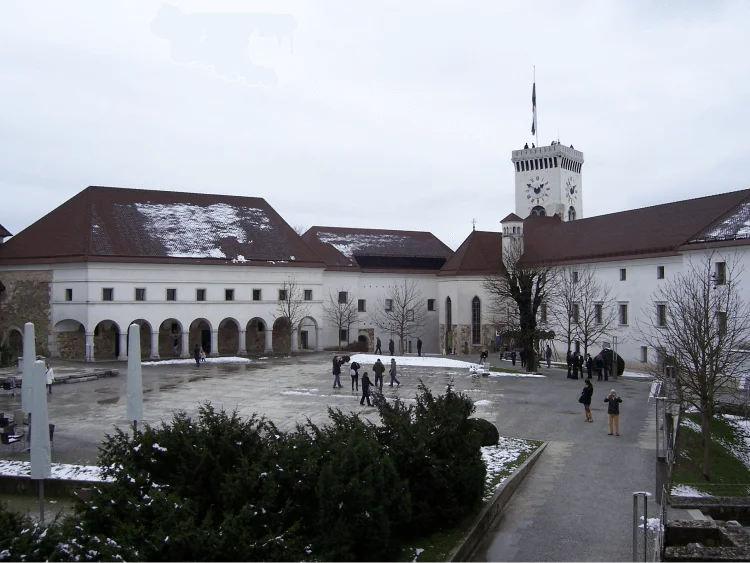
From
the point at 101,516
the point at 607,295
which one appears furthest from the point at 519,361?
the point at 101,516

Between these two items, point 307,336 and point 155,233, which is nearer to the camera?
point 155,233

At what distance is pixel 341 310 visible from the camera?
5825 centimetres

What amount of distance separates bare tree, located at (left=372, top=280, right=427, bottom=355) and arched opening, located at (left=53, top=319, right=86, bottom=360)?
2443 cm

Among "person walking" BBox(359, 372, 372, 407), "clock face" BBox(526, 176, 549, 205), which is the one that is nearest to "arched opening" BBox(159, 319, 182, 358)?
"person walking" BBox(359, 372, 372, 407)

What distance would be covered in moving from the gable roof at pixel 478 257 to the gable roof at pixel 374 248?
13.6 feet

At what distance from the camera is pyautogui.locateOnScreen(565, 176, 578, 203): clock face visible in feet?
278

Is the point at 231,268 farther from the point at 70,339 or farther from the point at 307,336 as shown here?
the point at 307,336

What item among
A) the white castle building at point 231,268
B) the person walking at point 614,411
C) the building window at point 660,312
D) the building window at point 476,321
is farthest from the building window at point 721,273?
the building window at point 476,321

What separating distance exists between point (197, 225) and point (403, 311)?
19.4 meters

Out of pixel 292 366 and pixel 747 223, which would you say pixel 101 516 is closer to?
pixel 292 366

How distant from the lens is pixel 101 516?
8.36m

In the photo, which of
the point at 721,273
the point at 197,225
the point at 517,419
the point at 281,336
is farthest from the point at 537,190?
the point at 517,419

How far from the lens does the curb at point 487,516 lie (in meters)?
10.8

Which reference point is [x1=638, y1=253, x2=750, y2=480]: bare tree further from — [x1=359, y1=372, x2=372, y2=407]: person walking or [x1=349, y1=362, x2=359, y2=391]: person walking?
[x1=349, y1=362, x2=359, y2=391]: person walking
